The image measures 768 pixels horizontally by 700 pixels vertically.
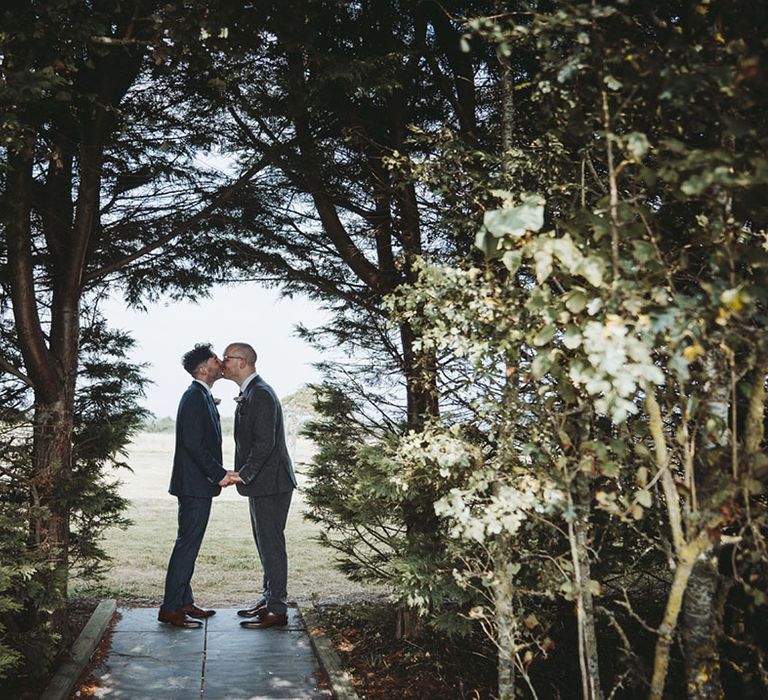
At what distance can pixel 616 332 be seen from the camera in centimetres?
210

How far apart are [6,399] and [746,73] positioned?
6.49 meters

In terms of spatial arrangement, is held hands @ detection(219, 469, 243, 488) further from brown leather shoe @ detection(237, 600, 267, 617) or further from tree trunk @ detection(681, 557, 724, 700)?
tree trunk @ detection(681, 557, 724, 700)

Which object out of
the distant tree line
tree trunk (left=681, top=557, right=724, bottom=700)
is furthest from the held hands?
tree trunk (left=681, top=557, right=724, bottom=700)

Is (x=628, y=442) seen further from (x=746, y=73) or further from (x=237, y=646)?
(x=237, y=646)

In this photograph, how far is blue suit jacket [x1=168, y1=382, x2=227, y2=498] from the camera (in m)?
6.02

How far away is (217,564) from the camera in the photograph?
10.1 m

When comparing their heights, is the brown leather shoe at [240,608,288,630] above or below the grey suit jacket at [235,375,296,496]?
below

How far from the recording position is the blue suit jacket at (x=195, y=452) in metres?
6.02

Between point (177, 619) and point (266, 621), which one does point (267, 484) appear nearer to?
point (266, 621)

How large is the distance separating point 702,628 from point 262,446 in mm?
3951

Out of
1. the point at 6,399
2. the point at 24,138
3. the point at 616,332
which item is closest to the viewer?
the point at 616,332

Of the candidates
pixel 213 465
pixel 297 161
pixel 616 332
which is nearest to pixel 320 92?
pixel 297 161

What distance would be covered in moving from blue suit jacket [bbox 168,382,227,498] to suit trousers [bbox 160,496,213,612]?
106 mm

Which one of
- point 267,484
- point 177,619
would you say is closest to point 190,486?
point 267,484
